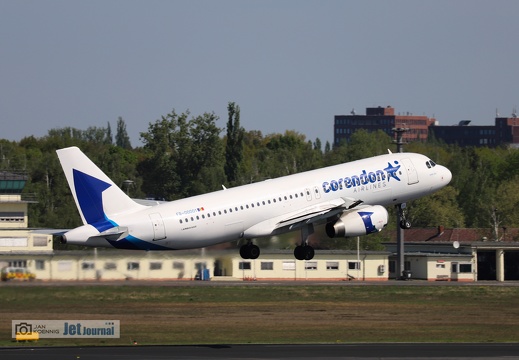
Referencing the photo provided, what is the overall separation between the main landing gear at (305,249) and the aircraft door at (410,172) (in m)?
7.30

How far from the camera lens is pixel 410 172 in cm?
8231

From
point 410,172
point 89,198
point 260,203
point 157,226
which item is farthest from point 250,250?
point 89,198

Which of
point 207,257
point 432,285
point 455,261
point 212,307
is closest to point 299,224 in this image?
point 207,257

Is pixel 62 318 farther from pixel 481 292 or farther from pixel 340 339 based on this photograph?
pixel 481 292

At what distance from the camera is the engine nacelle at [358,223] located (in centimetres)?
7912

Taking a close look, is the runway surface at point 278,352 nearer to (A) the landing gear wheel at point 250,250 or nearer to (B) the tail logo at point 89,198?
(A) the landing gear wheel at point 250,250

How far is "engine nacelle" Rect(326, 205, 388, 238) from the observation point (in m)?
79.1

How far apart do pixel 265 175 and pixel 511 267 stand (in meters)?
54.5

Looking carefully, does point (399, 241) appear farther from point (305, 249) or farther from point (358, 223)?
point (358, 223)

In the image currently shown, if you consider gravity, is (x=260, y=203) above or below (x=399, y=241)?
above

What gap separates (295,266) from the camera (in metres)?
137

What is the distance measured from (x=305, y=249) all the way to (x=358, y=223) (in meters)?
3.92
